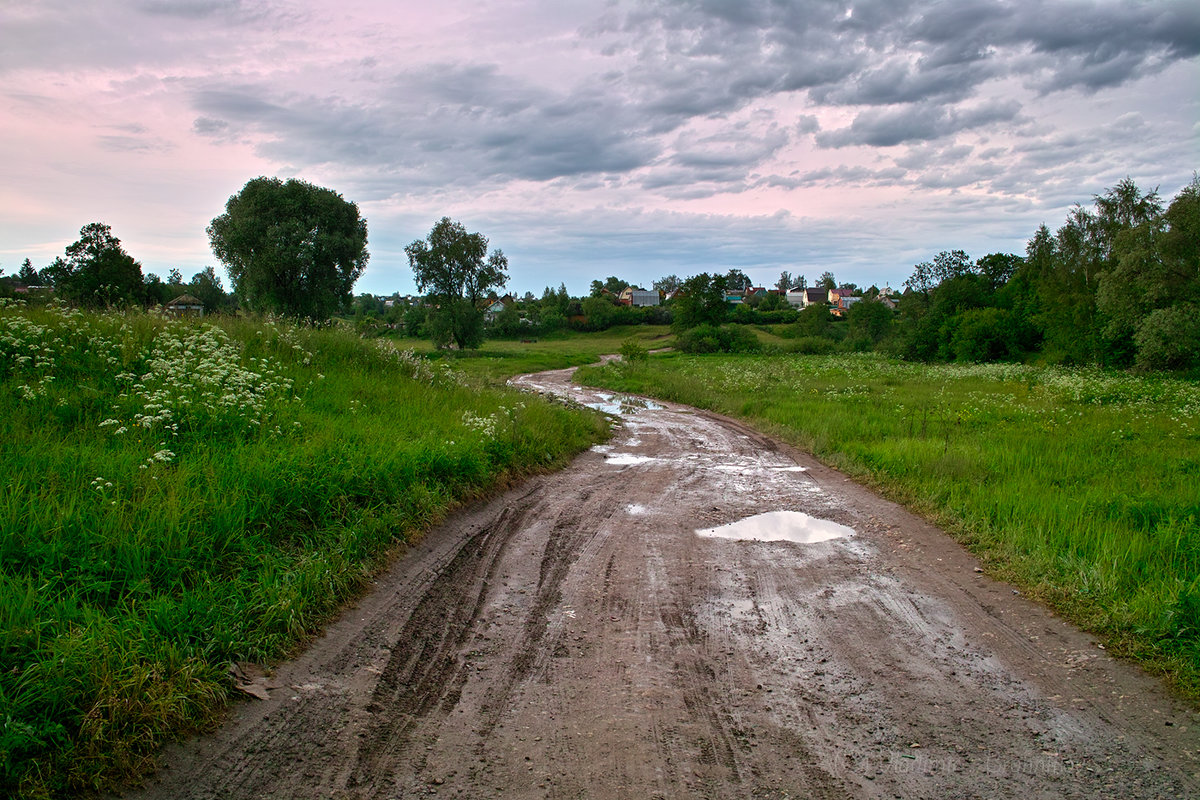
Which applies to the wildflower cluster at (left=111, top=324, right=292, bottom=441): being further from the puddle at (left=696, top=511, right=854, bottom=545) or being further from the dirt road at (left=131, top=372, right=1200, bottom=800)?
the puddle at (left=696, top=511, right=854, bottom=545)

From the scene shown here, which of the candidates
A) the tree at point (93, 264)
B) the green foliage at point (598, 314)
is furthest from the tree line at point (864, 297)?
the green foliage at point (598, 314)

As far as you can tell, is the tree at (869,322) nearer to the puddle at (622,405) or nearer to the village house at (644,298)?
the puddle at (622,405)

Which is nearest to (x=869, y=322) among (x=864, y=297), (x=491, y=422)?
(x=864, y=297)

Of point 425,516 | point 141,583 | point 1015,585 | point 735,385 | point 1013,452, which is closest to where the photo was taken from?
point 141,583

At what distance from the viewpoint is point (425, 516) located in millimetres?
7086

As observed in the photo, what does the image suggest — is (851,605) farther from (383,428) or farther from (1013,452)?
(1013,452)

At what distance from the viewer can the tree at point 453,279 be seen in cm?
Result: 5531

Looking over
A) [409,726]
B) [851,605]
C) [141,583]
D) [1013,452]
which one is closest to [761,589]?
[851,605]

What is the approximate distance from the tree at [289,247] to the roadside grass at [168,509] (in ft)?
84.8

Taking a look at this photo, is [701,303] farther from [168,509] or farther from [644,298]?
[644,298]

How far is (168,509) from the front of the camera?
4.92m

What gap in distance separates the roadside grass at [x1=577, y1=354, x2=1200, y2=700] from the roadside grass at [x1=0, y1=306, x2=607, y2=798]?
597 cm

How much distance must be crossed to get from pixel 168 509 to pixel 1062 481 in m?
10.7

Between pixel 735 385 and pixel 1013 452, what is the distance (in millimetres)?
15762
